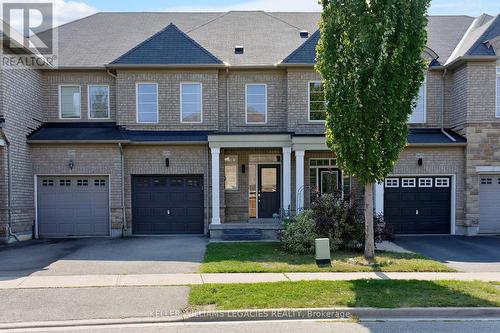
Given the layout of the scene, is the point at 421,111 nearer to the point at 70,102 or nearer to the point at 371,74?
the point at 371,74

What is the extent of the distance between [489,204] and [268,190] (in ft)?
27.7

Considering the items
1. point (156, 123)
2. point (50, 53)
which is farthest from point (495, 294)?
point (50, 53)

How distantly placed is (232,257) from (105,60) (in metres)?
10.3

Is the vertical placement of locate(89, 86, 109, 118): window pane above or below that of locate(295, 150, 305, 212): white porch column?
above

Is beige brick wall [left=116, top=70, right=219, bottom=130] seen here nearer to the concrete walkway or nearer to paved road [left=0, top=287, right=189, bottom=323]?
the concrete walkway

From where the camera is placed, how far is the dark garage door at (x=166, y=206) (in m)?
15.6

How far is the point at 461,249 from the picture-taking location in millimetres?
12430

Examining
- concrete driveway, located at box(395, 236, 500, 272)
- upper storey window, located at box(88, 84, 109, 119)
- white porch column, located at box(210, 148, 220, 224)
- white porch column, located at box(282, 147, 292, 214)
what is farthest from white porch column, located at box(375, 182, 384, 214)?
upper storey window, located at box(88, 84, 109, 119)

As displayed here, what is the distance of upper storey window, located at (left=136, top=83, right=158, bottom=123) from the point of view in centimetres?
1589

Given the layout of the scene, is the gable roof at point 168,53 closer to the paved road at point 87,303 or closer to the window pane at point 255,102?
the window pane at point 255,102

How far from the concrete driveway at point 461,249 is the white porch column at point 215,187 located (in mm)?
6352

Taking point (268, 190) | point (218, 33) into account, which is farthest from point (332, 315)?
point (218, 33)

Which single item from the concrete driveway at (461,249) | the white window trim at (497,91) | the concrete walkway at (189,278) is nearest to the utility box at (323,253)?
the concrete walkway at (189,278)

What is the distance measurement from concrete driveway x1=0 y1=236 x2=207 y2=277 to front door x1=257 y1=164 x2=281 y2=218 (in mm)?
2954
